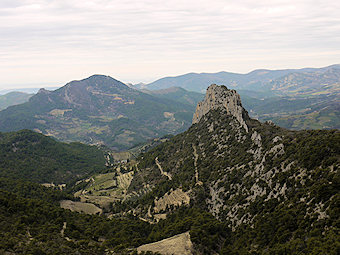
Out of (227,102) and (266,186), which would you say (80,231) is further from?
(227,102)

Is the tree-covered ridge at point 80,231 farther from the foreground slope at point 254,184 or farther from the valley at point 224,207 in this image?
the foreground slope at point 254,184

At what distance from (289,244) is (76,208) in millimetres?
113849

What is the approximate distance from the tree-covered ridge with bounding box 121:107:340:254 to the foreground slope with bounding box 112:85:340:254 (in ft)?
0.45

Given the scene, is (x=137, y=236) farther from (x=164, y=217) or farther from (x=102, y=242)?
(x=164, y=217)

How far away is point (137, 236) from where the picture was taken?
9156 centimetres

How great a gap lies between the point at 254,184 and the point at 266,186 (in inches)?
296

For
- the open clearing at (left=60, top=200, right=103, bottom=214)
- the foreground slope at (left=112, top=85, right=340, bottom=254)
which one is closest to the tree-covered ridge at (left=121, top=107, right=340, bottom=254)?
the foreground slope at (left=112, top=85, right=340, bottom=254)

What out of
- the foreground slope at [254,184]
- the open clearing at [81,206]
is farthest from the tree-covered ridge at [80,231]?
the open clearing at [81,206]

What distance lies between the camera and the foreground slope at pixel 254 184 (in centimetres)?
5878

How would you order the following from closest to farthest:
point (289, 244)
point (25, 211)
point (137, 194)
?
1. point (289, 244)
2. point (25, 211)
3. point (137, 194)

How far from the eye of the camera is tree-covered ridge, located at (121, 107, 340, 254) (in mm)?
57312


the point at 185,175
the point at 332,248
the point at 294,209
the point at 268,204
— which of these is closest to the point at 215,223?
the point at 268,204

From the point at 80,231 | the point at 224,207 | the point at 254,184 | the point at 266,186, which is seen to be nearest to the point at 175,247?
the point at 224,207

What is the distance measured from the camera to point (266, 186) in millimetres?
84875
